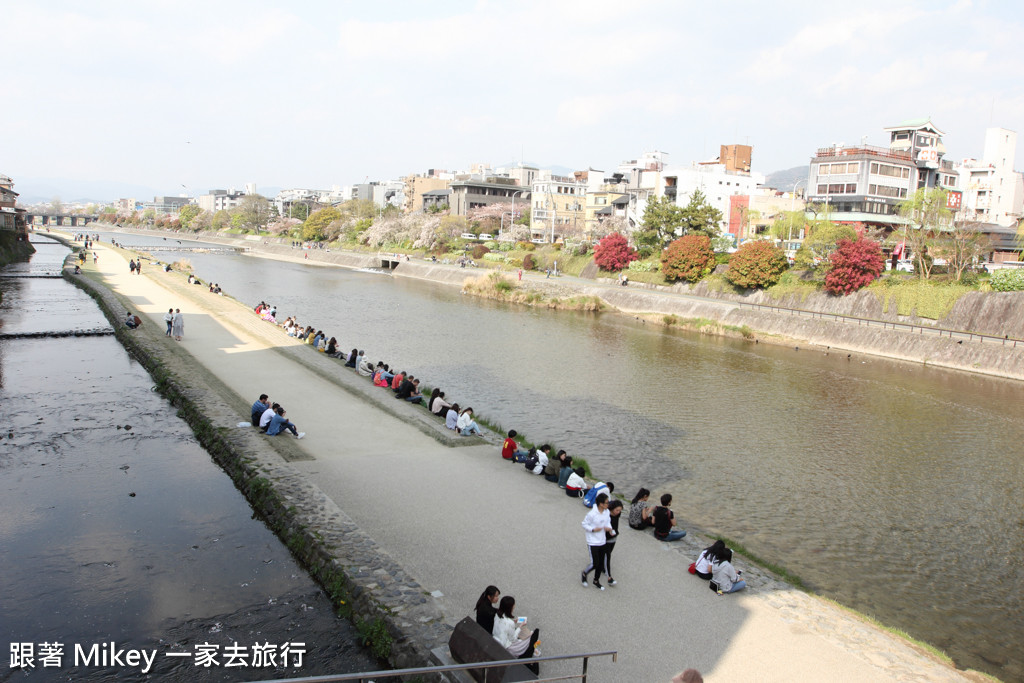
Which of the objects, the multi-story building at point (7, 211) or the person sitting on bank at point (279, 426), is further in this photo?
the multi-story building at point (7, 211)

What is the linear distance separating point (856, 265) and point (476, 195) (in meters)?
63.6

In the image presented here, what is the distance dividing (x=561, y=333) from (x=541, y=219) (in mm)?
48606

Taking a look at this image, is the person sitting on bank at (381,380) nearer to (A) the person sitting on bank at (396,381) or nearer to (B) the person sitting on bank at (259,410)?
(A) the person sitting on bank at (396,381)

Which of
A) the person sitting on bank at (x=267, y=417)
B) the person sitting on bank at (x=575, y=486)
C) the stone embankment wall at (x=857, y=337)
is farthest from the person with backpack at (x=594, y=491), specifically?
the stone embankment wall at (x=857, y=337)

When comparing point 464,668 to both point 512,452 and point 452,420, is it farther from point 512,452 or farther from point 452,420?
point 452,420

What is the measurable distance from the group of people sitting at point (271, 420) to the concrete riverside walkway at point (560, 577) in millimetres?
531

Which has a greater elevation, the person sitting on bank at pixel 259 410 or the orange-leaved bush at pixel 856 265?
the orange-leaved bush at pixel 856 265

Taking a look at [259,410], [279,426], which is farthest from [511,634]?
[259,410]

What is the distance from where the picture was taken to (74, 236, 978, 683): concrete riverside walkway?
7367 millimetres

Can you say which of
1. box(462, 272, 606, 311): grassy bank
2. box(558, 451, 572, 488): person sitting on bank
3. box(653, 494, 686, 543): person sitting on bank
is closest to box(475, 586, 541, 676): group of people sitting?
box(653, 494, 686, 543): person sitting on bank

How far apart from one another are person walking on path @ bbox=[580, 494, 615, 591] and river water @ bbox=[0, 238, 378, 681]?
2965 millimetres

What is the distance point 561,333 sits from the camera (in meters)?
36.4

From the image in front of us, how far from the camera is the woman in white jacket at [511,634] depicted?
6879mm

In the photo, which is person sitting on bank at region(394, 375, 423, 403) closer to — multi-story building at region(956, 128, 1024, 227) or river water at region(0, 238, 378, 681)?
river water at region(0, 238, 378, 681)
